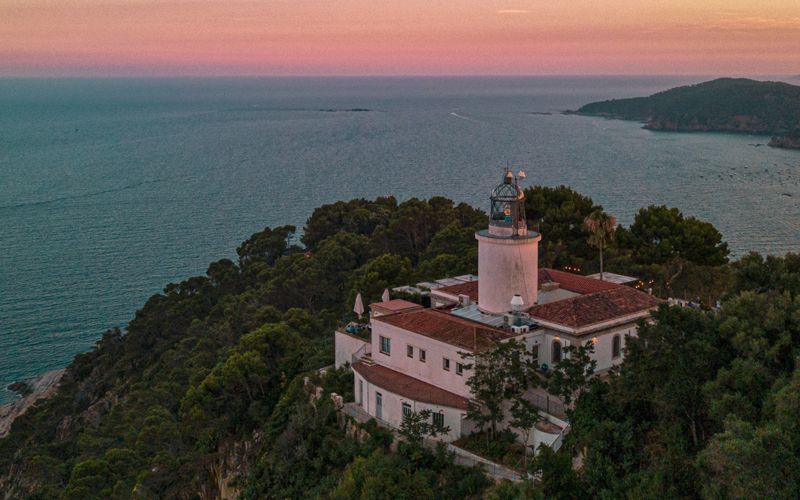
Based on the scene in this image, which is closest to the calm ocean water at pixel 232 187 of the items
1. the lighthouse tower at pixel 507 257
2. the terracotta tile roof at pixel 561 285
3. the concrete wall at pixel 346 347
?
the concrete wall at pixel 346 347

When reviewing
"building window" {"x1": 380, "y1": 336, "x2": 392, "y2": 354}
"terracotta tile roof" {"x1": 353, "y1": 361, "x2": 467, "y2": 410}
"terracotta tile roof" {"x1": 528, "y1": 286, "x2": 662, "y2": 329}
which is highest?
"terracotta tile roof" {"x1": 528, "y1": 286, "x2": 662, "y2": 329}

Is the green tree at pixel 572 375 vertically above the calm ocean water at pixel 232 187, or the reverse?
the green tree at pixel 572 375

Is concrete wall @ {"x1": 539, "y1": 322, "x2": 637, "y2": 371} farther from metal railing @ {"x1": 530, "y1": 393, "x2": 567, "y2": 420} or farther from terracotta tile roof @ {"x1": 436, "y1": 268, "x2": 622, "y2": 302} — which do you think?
terracotta tile roof @ {"x1": 436, "y1": 268, "x2": 622, "y2": 302}

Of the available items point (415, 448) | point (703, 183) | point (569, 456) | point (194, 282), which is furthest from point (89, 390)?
point (703, 183)

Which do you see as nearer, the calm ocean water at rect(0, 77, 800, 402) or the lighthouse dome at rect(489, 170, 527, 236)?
the lighthouse dome at rect(489, 170, 527, 236)

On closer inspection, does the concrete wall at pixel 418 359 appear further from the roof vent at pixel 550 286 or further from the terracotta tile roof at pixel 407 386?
the roof vent at pixel 550 286

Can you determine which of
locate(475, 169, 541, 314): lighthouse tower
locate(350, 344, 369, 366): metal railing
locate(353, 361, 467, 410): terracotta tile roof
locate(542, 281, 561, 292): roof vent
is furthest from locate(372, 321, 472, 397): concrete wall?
locate(542, 281, 561, 292): roof vent

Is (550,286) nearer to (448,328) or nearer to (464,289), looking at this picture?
(464,289)
